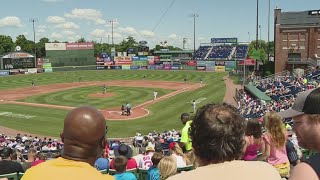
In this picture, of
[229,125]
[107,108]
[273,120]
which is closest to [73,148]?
[229,125]

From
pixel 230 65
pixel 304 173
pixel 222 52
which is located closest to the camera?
pixel 304 173

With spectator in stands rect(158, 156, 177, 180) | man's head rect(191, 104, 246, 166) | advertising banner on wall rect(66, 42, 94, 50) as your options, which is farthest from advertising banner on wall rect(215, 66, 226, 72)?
man's head rect(191, 104, 246, 166)

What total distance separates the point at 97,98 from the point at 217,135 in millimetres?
41733

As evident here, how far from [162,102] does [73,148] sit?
38194 mm

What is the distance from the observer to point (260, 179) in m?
2.55

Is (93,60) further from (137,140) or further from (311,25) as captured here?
(137,140)

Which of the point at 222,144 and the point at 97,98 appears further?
the point at 97,98

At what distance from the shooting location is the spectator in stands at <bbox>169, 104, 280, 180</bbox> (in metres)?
2.54

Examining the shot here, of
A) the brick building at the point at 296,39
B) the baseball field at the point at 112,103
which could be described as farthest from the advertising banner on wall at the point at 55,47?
the brick building at the point at 296,39

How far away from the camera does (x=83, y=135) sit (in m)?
2.71

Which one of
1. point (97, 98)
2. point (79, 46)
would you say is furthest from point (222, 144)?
point (79, 46)

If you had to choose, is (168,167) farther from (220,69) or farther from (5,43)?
(5,43)

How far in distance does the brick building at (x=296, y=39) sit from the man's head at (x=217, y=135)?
55.0m

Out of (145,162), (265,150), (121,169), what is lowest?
(145,162)
